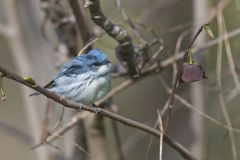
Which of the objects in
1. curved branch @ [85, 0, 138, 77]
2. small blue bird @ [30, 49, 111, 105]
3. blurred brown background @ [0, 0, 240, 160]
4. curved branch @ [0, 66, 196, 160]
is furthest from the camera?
blurred brown background @ [0, 0, 240, 160]

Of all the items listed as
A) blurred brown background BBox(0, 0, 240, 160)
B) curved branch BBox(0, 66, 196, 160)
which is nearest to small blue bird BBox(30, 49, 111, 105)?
blurred brown background BBox(0, 0, 240, 160)

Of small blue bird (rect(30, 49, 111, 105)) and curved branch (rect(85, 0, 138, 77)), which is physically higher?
curved branch (rect(85, 0, 138, 77))

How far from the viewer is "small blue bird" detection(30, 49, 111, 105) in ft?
8.43

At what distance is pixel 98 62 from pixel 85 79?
4.3 inches

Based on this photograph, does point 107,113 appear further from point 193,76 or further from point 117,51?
point 117,51

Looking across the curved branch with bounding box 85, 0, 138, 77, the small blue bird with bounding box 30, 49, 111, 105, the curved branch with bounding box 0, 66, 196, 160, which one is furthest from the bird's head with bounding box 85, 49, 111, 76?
the curved branch with bounding box 0, 66, 196, 160

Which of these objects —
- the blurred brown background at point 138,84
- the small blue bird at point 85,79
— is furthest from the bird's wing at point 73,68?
the blurred brown background at point 138,84

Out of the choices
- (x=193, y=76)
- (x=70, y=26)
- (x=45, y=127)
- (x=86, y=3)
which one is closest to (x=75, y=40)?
(x=70, y=26)

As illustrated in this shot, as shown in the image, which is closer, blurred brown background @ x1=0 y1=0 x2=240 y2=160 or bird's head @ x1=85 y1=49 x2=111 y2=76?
bird's head @ x1=85 y1=49 x2=111 y2=76

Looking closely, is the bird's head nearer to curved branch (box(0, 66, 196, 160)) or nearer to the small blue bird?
the small blue bird

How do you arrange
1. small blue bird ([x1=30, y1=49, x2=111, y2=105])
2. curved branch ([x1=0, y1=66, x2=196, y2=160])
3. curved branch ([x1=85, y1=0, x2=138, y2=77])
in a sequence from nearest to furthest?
1. curved branch ([x1=0, y1=66, x2=196, y2=160])
2. curved branch ([x1=85, y1=0, x2=138, y2=77])
3. small blue bird ([x1=30, y1=49, x2=111, y2=105])

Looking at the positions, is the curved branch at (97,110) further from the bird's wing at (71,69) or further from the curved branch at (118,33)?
the bird's wing at (71,69)

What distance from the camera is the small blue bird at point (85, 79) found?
257 cm

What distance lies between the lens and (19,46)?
10.3ft
